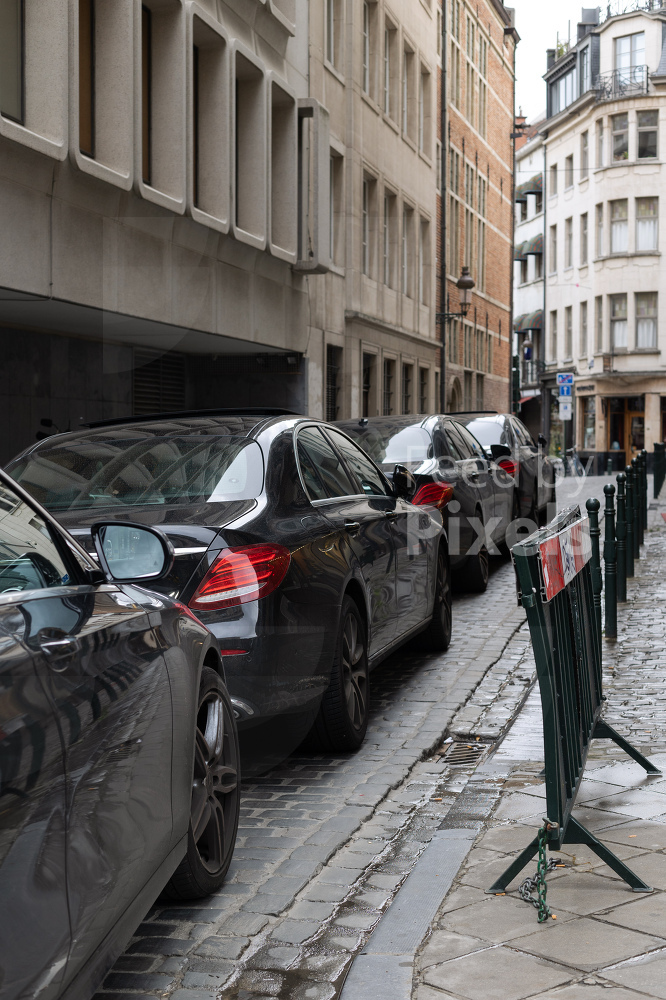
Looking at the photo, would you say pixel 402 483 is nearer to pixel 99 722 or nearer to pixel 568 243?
pixel 99 722

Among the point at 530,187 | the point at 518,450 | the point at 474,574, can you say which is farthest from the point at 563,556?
the point at 530,187

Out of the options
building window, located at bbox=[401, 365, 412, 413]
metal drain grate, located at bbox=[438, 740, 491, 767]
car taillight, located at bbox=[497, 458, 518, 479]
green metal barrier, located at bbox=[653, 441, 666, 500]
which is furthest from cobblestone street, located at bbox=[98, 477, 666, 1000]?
building window, located at bbox=[401, 365, 412, 413]

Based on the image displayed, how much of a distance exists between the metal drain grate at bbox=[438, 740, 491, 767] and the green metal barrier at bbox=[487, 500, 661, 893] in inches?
47.3

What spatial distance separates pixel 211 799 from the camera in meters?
3.98

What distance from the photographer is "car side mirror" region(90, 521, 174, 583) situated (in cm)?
337

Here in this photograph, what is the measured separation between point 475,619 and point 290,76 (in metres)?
13.7

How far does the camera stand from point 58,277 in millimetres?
12750

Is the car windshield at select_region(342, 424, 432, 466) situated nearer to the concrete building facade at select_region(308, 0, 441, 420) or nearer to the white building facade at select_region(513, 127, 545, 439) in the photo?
the concrete building facade at select_region(308, 0, 441, 420)

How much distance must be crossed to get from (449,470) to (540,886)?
7456 mm

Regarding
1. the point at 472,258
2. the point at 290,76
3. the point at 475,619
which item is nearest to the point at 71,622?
the point at 475,619

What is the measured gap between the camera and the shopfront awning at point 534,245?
211 feet

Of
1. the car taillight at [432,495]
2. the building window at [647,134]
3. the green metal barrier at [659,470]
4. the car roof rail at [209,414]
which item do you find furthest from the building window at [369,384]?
the building window at [647,134]

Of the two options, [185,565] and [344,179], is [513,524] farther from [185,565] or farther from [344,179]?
[344,179]

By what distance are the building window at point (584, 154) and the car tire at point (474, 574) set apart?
164ft
